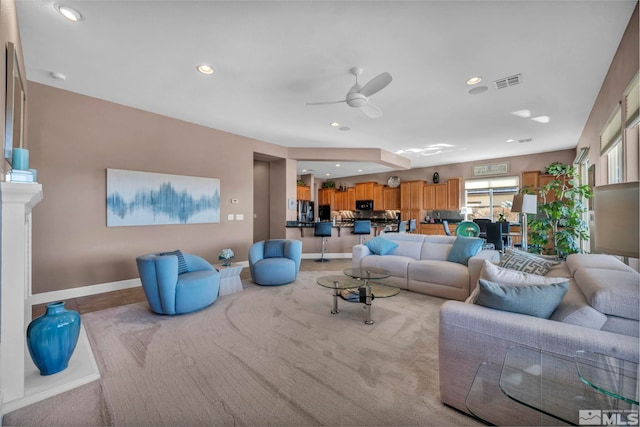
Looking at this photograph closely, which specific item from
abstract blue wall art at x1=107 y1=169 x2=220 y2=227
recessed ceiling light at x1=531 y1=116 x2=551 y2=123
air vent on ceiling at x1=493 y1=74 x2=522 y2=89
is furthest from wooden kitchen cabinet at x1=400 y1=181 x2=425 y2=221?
abstract blue wall art at x1=107 y1=169 x2=220 y2=227

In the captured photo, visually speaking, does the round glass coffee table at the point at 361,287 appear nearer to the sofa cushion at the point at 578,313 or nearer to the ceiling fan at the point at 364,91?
the sofa cushion at the point at 578,313

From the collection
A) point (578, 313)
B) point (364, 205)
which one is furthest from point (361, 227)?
point (578, 313)

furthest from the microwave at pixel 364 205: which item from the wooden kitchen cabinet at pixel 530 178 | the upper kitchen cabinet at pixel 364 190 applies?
the wooden kitchen cabinet at pixel 530 178

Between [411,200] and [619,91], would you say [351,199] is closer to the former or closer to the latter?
[411,200]

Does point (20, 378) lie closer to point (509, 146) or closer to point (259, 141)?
point (259, 141)

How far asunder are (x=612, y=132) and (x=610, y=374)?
3292mm

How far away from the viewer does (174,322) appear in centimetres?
295

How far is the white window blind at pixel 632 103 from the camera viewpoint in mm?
2260

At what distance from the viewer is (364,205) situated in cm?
1107

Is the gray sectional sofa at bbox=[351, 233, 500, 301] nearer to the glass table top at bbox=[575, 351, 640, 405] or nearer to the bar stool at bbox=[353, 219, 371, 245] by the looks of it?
the bar stool at bbox=[353, 219, 371, 245]

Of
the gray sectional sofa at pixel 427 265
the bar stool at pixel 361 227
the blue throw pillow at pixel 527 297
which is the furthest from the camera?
the bar stool at pixel 361 227

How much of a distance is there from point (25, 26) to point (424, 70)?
3.82 metres

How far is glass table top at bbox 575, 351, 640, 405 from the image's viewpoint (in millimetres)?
1037

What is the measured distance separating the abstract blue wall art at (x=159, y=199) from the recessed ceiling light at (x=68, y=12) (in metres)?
2.31
